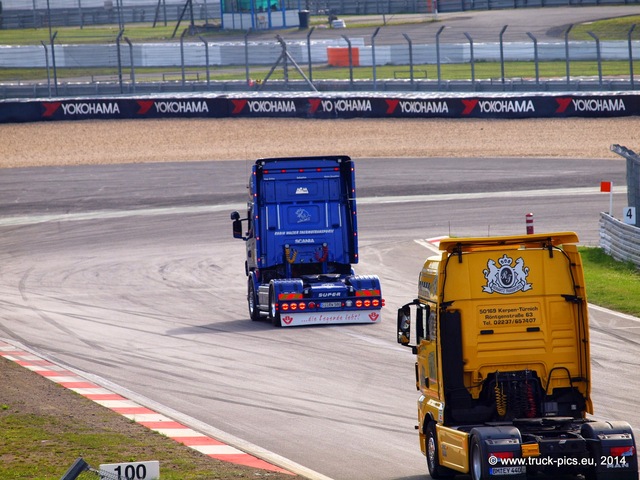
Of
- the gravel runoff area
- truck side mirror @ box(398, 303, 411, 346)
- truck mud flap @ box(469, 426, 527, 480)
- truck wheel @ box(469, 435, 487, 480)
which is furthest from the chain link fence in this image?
truck mud flap @ box(469, 426, 527, 480)

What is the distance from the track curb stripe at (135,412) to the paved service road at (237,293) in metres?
0.47

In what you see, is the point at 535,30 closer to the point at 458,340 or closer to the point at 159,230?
the point at 159,230

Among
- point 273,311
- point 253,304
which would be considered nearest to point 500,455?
point 273,311

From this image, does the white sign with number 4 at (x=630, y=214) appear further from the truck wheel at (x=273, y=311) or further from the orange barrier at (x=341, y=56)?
the orange barrier at (x=341, y=56)

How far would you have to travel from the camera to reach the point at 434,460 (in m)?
10.7

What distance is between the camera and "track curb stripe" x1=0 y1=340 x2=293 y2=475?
459 inches

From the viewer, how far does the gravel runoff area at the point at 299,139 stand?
45.9 m

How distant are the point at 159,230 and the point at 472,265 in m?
24.0

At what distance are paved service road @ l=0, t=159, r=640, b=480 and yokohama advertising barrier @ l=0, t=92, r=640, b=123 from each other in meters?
5.32

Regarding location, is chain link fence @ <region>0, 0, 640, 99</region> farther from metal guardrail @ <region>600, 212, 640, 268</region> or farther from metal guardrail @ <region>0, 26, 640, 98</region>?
metal guardrail @ <region>600, 212, 640, 268</region>

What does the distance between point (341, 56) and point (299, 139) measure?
2119 centimetres

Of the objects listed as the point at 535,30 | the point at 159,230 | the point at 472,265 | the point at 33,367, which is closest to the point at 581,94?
the point at 159,230

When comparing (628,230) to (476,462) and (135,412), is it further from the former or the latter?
(476,462)

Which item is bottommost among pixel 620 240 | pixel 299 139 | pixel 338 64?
pixel 620 240
